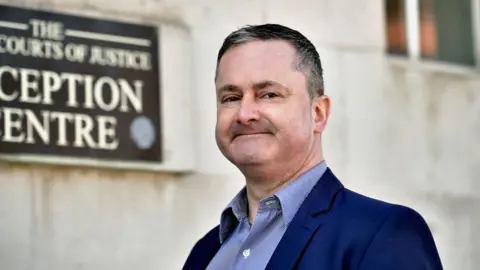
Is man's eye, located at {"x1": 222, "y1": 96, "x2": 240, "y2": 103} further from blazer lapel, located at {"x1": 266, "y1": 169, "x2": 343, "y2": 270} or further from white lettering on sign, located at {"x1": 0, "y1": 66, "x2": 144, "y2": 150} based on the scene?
white lettering on sign, located at {"x1": 0, "y1": 66, "x2": 144, "y2": 150}

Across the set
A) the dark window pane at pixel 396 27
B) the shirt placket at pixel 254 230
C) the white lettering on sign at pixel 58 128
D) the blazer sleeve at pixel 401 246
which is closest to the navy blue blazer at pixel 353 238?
the blazer sleeve at pixel 401 246

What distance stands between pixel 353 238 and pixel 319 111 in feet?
1.42

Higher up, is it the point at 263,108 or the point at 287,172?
the point at 263,108

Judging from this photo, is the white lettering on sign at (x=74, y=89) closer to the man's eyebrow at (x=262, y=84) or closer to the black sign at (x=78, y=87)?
the black sign at (x=78, y=87)

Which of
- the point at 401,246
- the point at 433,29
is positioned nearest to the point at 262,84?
the point at 401,246

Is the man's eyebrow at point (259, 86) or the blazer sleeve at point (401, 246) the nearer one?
the blazer sleeve at point (401, 246)

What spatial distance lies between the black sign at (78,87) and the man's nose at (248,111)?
285cm

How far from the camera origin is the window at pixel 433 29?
25.0 feet

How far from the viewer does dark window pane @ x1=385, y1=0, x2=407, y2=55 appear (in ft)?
24.8

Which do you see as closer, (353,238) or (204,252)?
(353,238)

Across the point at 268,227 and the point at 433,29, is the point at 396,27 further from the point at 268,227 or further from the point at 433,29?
the point at 268,227

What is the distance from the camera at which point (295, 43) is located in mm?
3387

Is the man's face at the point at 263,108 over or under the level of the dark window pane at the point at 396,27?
under

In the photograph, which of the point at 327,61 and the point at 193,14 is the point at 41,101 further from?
the point at 327,61
